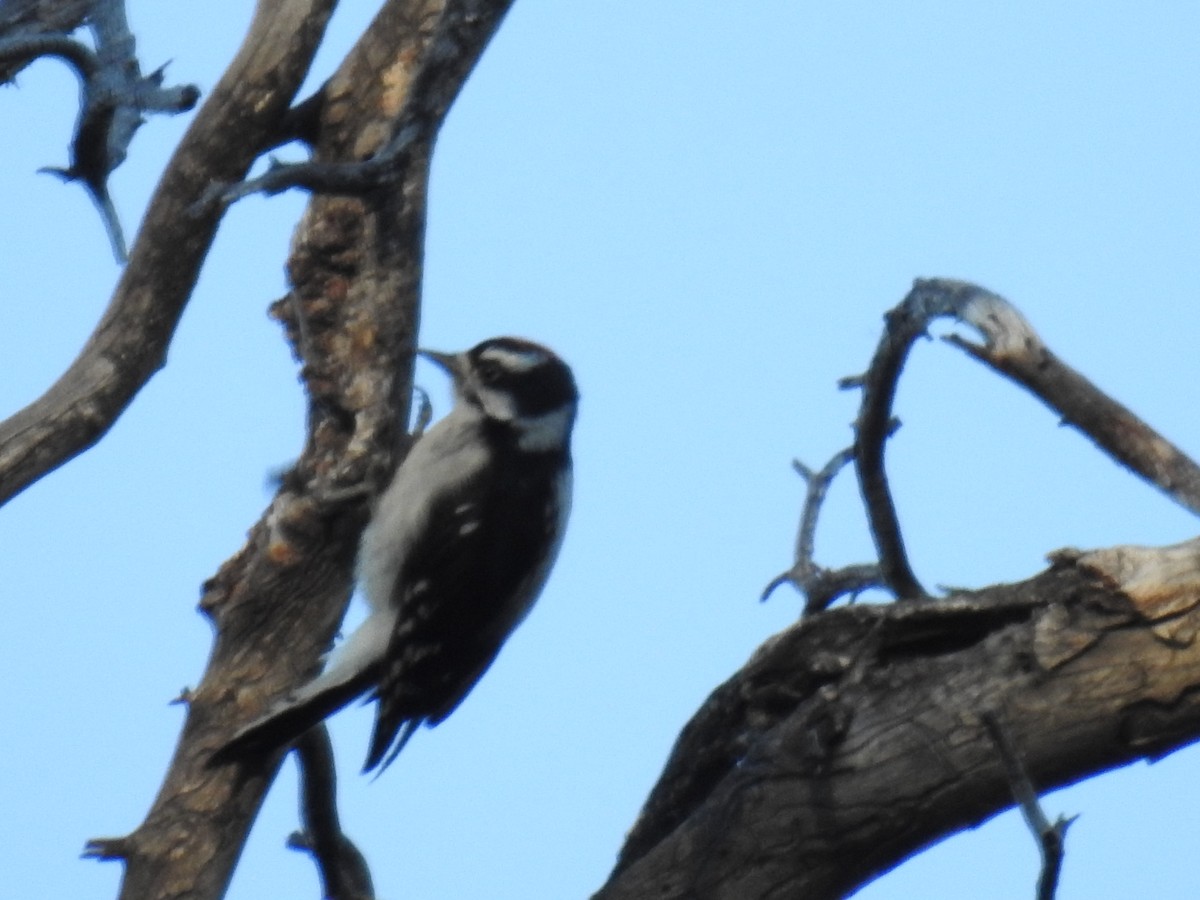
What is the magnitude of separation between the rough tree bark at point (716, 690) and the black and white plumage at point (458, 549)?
11 cm

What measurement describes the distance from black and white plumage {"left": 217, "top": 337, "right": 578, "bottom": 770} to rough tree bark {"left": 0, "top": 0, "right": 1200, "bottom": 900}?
0.36 ft

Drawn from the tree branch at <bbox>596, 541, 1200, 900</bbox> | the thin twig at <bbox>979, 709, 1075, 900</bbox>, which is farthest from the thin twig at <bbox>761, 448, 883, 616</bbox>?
the thin twig at <bbox>979, 709, 1075, 900</bbox>

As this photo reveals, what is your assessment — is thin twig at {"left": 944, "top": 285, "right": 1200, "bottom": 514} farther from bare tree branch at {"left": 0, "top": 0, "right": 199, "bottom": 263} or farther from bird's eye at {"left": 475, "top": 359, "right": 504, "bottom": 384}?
bare tree branch at {"left": 0, "top": 0, "right": 199, "bottom": 263}

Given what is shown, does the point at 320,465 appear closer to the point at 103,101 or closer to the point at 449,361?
the point at 449,361

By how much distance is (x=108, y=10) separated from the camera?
13.2 ft

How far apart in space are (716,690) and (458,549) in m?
0.89

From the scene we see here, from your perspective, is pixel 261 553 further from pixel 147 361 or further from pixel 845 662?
pixel 845 662

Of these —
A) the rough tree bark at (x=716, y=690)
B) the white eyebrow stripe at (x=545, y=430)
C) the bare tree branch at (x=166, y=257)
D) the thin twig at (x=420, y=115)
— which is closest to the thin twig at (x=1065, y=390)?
the rough tree bark at (x=716, y=690)

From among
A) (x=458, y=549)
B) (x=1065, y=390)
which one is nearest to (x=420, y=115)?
(x=458, y=549)

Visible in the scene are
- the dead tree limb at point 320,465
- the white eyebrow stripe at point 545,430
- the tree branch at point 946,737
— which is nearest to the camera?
the tree branch at point 946,737

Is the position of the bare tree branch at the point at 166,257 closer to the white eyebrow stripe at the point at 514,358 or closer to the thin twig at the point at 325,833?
the white eyebrow stripe at the point at 514,358

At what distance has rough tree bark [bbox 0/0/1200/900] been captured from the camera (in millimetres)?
2785

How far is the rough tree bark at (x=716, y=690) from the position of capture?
2785mm

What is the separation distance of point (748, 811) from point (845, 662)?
359 mm
